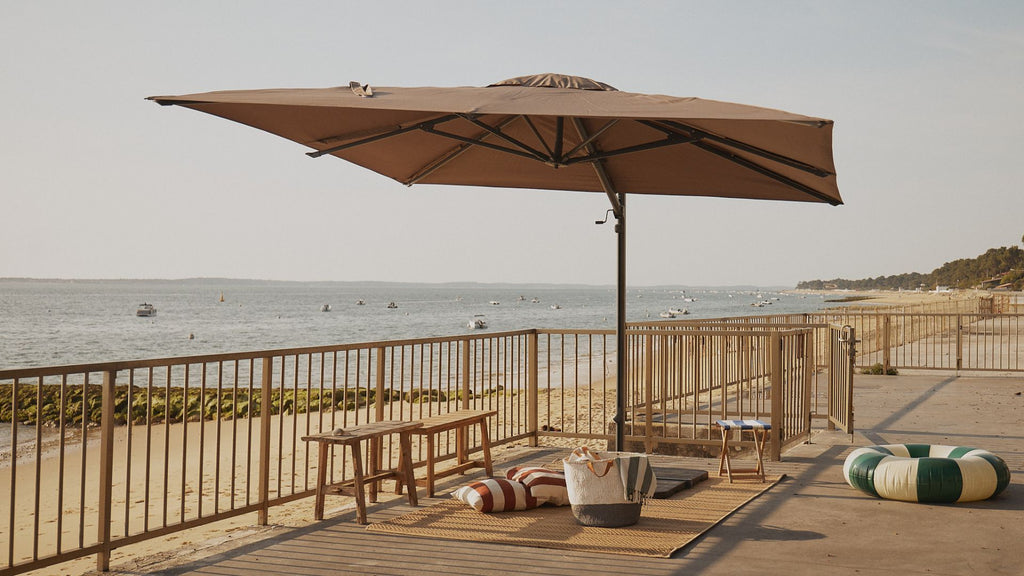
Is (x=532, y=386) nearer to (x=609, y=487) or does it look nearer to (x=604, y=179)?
(x=604, y=179)

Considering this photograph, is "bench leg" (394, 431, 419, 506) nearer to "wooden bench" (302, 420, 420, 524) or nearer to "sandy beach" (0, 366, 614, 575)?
"wooden bench" (302, 420, 420, 524)

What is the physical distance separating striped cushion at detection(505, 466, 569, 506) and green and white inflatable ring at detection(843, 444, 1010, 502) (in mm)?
2142

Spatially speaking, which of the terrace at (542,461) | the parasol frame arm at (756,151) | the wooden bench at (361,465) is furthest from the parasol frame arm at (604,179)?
the wooden bench at (361,465)

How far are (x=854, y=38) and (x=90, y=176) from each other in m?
80.4

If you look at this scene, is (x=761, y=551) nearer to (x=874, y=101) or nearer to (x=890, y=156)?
(x=874, y=101)

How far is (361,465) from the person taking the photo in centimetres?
559

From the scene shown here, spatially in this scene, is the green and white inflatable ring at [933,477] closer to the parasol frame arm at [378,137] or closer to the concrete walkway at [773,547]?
the concrete walkway at [773,547]

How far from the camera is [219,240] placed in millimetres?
101500

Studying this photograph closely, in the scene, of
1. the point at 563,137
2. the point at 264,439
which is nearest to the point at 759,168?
the point at 563,137

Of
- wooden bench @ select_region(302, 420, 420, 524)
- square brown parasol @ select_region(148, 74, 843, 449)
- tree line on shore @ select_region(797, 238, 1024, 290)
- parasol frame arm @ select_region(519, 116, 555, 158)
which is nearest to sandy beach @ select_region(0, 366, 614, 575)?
wooden bench @ select_region(302, 420, 420, 524)

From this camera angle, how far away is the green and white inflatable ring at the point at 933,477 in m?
5.82

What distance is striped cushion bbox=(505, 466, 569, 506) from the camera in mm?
5715

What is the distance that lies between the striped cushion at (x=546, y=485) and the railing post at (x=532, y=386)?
221cm

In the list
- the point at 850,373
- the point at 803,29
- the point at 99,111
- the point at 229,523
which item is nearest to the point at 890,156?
the point at 803,29
